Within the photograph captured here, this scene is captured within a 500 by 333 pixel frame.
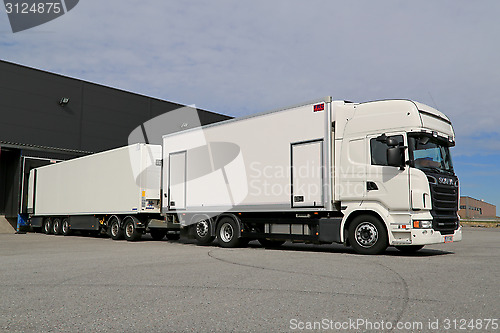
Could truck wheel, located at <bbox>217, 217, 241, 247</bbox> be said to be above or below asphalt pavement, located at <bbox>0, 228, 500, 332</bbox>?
above

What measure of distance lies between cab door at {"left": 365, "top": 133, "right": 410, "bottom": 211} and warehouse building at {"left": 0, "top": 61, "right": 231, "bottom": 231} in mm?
22033

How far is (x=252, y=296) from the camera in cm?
566

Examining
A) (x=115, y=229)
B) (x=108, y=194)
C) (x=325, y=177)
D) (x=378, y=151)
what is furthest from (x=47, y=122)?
(x=378, y=151)

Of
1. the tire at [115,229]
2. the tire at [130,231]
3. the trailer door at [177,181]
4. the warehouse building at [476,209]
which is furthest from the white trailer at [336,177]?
the warehouse building at [476,209]

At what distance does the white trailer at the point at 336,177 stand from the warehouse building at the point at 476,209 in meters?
50.5

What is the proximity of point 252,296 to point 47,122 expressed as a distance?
2553cm

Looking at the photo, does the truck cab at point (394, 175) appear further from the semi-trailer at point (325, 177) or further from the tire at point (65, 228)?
the tire at point (65, 228)

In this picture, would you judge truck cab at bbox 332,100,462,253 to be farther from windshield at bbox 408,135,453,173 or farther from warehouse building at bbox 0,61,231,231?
warehouse building at bbox 0,61,231,231

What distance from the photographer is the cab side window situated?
413 inches

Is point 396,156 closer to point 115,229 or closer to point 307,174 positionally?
point 307,174

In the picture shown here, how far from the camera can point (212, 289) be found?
20.2ft

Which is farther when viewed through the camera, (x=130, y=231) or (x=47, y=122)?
(x=47, y=122)

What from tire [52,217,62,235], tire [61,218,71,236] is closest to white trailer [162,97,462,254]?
tire [61,218,71,236]

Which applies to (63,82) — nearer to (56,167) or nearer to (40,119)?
(40,119)
